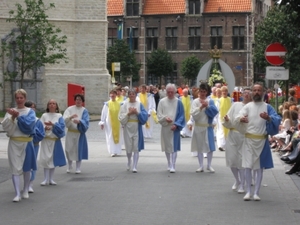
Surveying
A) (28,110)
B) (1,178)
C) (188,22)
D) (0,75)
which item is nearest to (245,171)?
(28,110)

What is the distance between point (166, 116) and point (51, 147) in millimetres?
3451

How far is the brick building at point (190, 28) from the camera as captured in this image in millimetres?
89812

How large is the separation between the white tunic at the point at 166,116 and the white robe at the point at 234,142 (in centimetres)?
368

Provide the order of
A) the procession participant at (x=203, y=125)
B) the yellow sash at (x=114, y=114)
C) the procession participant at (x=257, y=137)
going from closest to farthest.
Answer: the procession participant at (x=257, y=137) → the procession participant at (x=203, y=125) → the yellow sash at (x=114, y=114)

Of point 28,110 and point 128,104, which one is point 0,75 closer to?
point 128,104

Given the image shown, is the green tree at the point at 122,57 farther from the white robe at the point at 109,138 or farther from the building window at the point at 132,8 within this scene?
the white robe at the point at 109,138

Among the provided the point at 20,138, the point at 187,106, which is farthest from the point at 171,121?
the point at 187,106

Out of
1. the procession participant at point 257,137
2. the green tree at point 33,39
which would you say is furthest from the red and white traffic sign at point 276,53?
the green tree at point 33,39

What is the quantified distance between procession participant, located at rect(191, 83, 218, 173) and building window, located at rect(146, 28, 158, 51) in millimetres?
73389

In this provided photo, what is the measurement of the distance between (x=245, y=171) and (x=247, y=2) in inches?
2997

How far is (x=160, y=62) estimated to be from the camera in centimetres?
8681

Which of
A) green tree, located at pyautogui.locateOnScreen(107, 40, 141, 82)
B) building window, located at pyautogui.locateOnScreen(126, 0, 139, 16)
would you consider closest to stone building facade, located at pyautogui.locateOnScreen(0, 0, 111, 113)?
green tree, located at pyautogui.locateOnScreen(107, 40, 141, 82)

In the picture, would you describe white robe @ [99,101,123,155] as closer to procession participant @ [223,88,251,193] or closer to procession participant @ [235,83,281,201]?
procession participant @ [223,88,251,193]

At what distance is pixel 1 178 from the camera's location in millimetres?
18078
